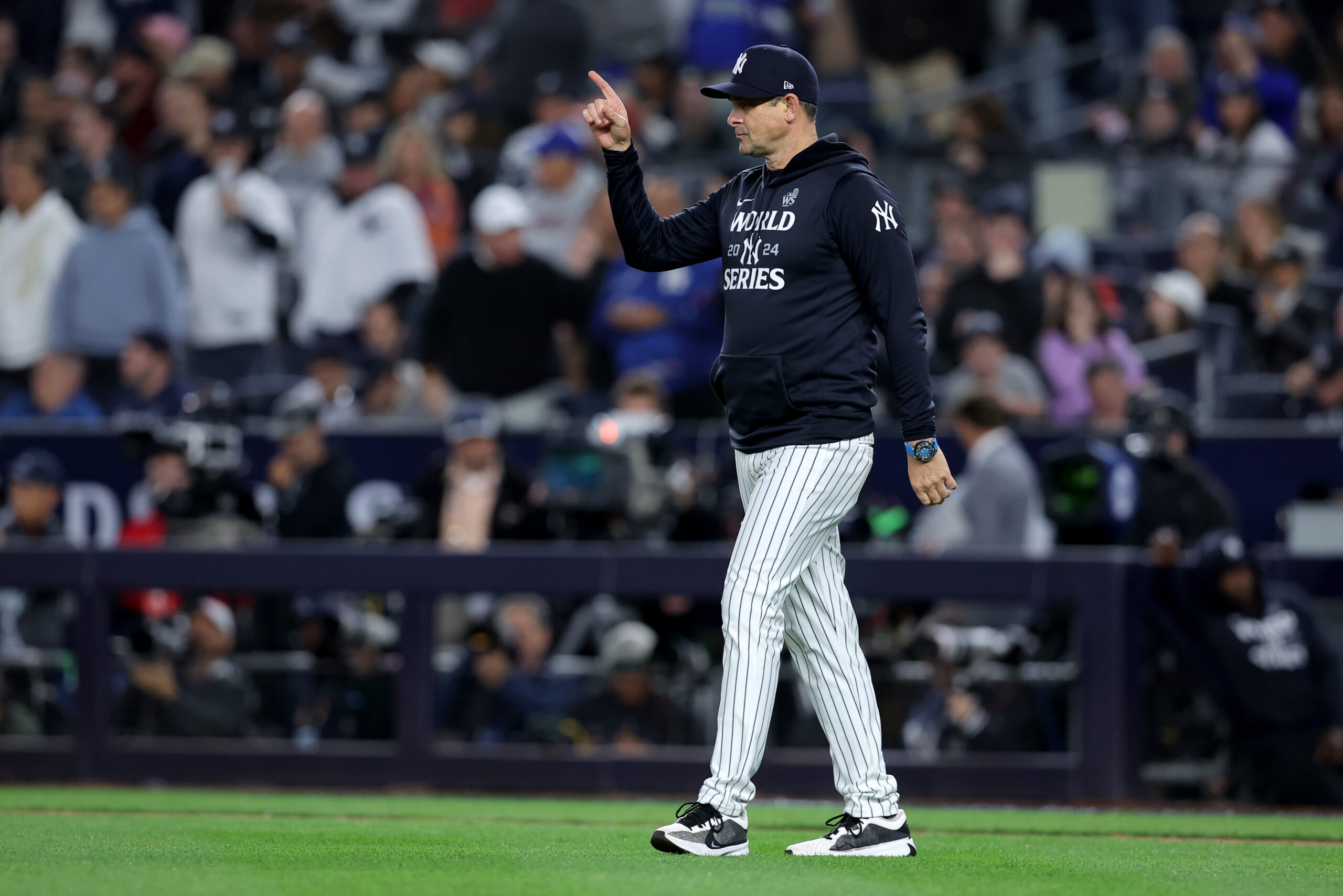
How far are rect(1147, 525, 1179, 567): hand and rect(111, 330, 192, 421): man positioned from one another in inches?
219

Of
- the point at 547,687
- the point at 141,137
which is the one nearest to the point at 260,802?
the point at 547,687

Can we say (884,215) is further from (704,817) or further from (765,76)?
(704,817)

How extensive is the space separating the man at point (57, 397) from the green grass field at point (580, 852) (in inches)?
169

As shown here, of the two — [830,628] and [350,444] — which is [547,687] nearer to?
[350,444]

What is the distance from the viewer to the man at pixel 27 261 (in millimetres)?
11711

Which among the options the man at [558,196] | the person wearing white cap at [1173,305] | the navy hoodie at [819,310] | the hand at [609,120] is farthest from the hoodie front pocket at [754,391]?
the man at [558,196]

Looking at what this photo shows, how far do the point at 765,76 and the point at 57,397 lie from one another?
7.54 meters

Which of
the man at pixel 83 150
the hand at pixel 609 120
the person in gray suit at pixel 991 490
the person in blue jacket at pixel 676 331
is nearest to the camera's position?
the hand at pixel 609 120

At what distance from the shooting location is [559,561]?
27.3 feet

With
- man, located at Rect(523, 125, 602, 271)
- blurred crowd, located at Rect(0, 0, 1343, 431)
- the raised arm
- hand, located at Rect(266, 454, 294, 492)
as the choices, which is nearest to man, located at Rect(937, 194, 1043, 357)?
blurred crowd, located at Rect(0, 0, 1343, 431)

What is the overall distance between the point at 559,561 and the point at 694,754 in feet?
3.38

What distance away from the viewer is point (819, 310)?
4750 mm

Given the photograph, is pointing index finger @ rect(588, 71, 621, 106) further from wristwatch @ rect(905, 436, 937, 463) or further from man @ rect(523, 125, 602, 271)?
man @ rect(523, 125, 602, 271)

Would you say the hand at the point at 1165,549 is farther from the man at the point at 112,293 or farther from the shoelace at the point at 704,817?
the man at the point at 112,293
